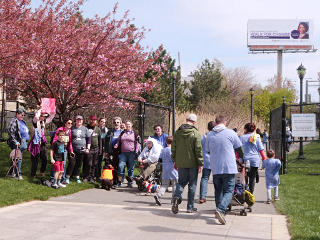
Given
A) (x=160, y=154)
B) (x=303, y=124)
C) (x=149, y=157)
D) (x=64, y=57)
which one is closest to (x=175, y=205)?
(x=160, y=154)

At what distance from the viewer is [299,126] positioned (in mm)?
15672

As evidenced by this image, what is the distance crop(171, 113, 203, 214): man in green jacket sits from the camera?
26.4 feet

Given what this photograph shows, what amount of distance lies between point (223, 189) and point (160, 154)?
2637mm

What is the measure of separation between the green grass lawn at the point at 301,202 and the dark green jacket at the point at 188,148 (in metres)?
1.93

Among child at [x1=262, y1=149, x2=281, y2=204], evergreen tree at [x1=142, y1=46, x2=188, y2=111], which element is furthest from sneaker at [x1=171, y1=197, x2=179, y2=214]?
evergreen tree at [x1=142, y1=46, x2=188, y2=111]

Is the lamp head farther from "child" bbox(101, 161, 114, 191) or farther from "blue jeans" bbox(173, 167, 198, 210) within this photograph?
"blue jeans" bbox(173, 167, 198, 210)

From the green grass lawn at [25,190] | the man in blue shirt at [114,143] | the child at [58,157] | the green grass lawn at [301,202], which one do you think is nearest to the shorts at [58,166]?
the child at [58,157]

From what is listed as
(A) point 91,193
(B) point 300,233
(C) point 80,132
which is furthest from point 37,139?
(B) point 300,233

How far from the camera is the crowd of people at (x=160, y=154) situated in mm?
7598

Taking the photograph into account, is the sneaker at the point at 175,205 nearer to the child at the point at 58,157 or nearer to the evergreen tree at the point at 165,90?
the child at the point at 58,157

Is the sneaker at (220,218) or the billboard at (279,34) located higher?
the billboard at (279,34)

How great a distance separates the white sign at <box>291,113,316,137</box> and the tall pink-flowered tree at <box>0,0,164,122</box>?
5.77 meters

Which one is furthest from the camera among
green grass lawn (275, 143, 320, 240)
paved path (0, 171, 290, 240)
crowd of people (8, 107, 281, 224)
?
crowd of people (8, 107, 281, 224)

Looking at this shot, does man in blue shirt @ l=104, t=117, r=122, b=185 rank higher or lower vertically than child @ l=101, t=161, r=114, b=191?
higher
